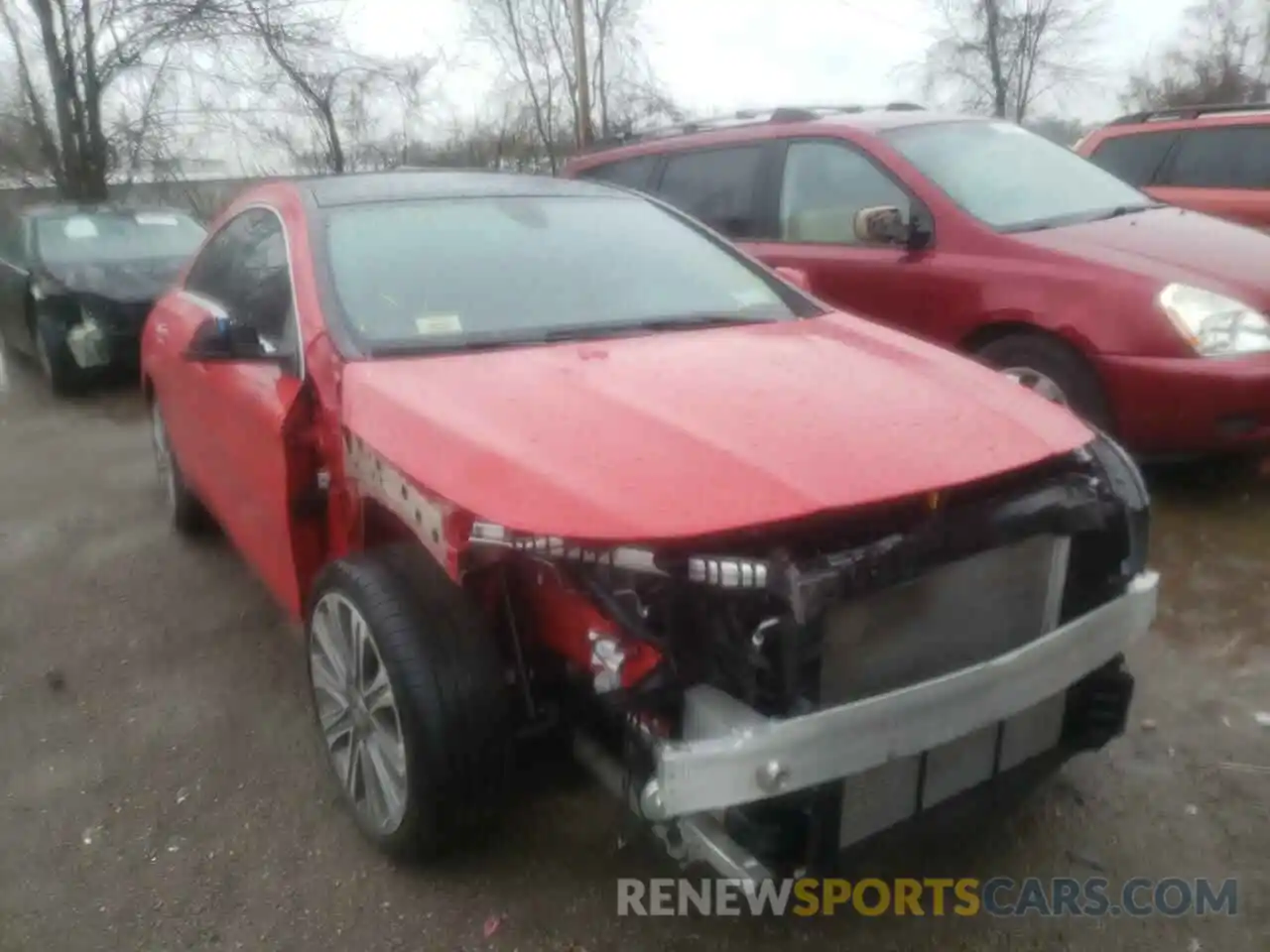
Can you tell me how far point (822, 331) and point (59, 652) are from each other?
2.81 metres

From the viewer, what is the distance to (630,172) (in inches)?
260

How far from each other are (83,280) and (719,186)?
4755mm

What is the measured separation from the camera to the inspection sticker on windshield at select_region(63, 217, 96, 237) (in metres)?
8.75

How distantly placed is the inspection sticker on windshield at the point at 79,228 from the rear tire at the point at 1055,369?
706 centimetres

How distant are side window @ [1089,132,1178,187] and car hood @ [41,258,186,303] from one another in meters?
6.71

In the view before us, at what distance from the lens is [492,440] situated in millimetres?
2350

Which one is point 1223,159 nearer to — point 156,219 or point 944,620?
point 944,620

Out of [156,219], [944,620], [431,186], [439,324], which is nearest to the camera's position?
[944,620]

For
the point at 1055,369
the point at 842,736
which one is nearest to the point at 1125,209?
the point at 1055,369

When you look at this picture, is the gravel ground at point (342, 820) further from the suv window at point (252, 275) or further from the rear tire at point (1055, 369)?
the suv window at point (252, 275)

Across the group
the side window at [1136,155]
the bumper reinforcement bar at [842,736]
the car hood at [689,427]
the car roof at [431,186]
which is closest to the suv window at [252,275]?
the car roof at [431,186]

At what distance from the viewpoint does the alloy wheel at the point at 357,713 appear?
258 centimetres

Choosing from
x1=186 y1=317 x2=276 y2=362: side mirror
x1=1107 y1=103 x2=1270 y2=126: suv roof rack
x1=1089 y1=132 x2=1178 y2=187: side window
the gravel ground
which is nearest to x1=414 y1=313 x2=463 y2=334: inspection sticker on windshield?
x1=186 y1=317 x2=276 y2=362: side mirror

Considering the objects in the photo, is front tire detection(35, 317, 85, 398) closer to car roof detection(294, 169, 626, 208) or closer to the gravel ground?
the gravel ground
